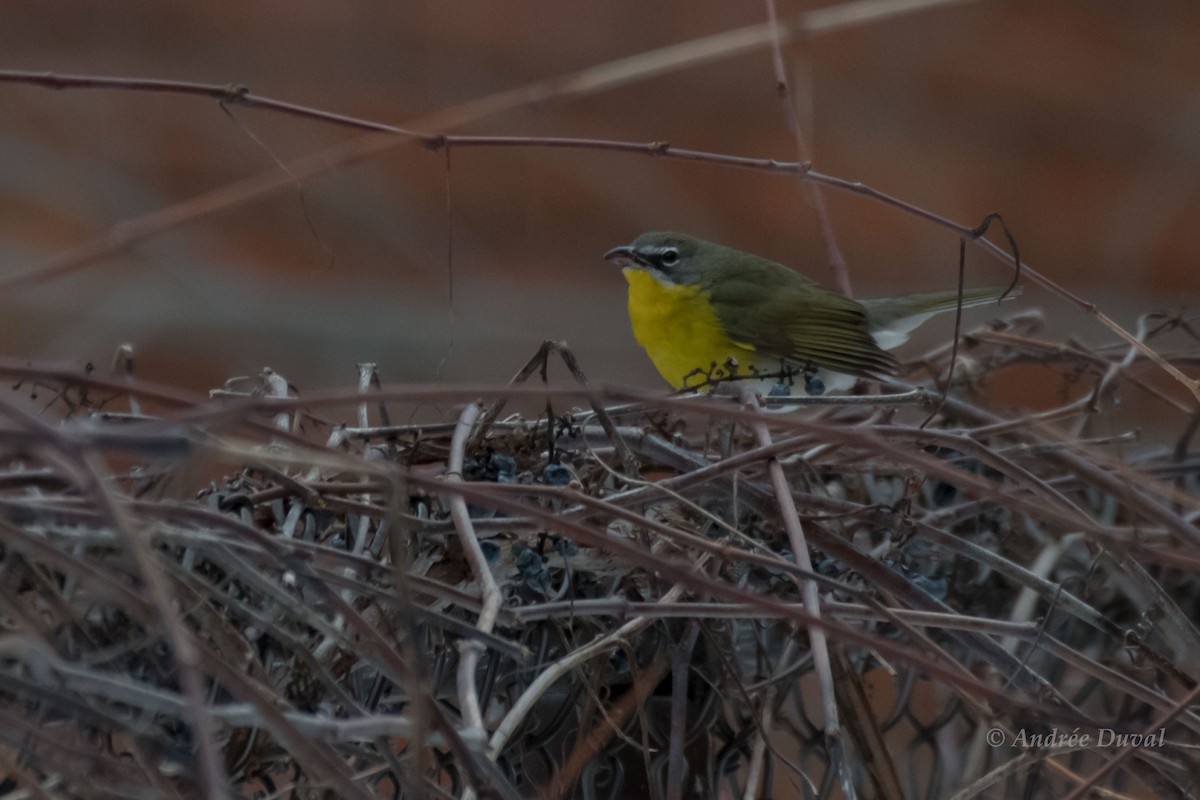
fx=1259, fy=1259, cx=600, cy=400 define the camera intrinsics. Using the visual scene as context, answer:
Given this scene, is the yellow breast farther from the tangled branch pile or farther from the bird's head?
the tangled branch pile

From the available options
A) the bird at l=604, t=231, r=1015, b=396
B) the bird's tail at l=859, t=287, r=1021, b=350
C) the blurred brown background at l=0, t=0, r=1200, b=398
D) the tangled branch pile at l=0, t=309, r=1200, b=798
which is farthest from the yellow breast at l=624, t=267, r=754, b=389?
the tangled branch pile at l=0, t=309, r=1200, b=798

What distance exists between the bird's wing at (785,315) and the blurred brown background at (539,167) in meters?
0.70

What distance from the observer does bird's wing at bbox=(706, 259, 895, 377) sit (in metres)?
2.38

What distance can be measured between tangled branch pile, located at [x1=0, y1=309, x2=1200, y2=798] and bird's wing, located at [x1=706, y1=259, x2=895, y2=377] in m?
0.97

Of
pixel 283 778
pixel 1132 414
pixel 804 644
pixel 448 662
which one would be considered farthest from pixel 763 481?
pixel 1132 414

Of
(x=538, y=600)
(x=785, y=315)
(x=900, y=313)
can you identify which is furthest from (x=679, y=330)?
(x=538, y=600)

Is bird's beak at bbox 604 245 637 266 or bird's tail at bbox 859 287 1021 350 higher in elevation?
bird's beak at bbox 604 245 637 266

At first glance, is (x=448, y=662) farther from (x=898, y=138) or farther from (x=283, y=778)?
(x=898, y=138)

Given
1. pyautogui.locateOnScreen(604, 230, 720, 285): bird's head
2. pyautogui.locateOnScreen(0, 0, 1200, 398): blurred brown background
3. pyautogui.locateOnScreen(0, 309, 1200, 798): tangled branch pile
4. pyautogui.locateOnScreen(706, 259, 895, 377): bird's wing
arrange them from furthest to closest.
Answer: pyautogui.locateOnScreen(0, 0, 1200, 398): blurred brown background < pyautogui.locateOnScreen(604, 230, 720, 285): bird's head < pyautogui.locateOnScreen(706, 259, 895, 377): bird's wing < pyautogui.locateOnScreen(0, 309, 1200, 798): tangled branch pile

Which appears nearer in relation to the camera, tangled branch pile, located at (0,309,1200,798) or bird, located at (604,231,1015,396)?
tangled branch pile, located at (0,309,1200,798)

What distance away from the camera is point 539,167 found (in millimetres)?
3340

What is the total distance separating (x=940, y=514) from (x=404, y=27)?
99.8 inches

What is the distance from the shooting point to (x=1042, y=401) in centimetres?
320

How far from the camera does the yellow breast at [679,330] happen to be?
246cm
